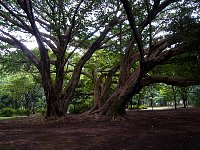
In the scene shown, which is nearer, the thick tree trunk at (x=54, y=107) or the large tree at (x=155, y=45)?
the large tree at (x=155, y=45)

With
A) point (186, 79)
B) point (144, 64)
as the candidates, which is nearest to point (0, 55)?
point (144, 64)

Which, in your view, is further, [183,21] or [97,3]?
[97,3]

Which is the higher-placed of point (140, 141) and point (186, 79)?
point (186, 79)

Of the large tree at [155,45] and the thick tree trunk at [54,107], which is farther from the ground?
the large tree at [155,45]

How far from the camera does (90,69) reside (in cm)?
2500

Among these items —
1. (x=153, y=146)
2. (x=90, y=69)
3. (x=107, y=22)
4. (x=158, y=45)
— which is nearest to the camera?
(x=153, y=146)

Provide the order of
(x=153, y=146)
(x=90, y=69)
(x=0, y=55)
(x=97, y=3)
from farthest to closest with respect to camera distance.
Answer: (x=90, y=69) → (x=0, y=55) → (x=97, y=3) → (x=153, y=146)

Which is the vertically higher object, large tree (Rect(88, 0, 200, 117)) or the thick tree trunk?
large tree (Rect(88, 0, 200, 117))

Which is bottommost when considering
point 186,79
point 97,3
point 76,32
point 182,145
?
point 182,145

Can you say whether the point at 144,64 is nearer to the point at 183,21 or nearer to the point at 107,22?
the point at 183,21

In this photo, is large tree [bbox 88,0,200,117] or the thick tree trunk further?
the thick tree trunk

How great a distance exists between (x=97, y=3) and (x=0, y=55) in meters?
8.03

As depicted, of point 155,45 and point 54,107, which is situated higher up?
point 155,45

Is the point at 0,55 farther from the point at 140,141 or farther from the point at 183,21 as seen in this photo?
the point at 140,141
